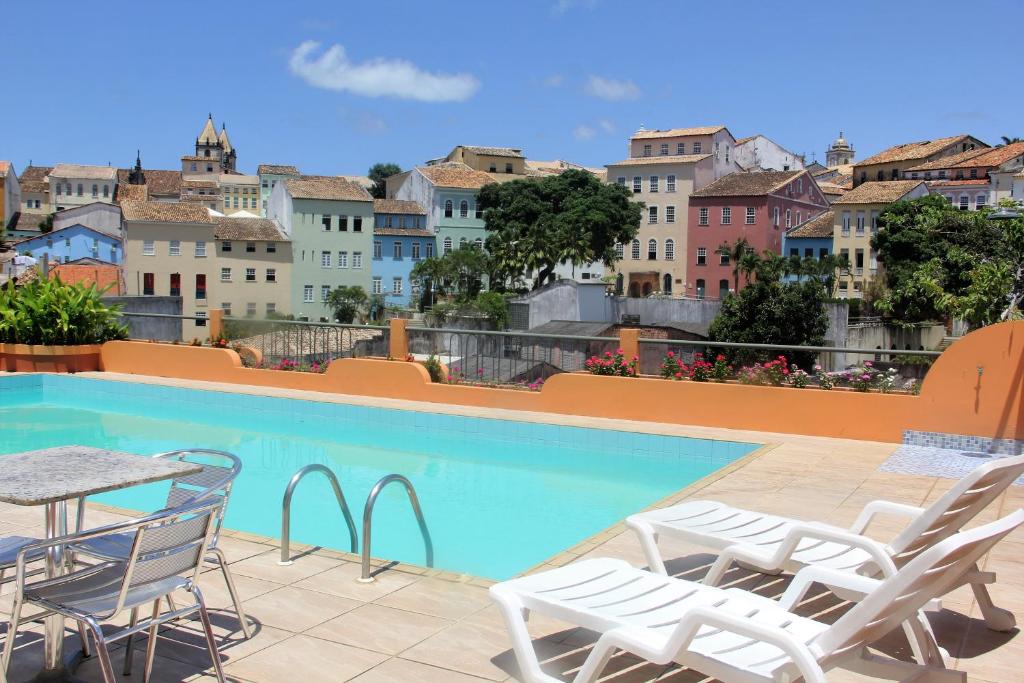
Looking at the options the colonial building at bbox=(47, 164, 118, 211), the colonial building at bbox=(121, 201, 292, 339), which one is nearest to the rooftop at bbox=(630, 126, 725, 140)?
the colonial building at bbox=(121, 201, 292, 339)

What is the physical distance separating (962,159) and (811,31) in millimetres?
39912

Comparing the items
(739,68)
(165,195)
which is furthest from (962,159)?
(165,195)

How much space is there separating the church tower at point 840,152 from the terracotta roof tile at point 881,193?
54.9 meters

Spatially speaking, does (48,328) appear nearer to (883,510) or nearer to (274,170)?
(883,510)

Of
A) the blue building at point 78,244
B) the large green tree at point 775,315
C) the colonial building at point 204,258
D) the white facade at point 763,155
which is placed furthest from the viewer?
the white facade at point 763,155

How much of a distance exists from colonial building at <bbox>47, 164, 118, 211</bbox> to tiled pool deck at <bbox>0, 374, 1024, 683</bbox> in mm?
112083

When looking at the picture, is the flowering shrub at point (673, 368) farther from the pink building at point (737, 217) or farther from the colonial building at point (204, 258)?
the pink building at point (737, 217)

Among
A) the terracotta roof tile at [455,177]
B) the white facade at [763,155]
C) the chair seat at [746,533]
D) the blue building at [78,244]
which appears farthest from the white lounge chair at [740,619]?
the white facade at [763,155]

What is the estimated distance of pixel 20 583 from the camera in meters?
3.54

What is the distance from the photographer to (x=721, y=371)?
1264cm

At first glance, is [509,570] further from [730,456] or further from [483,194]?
[483,194]

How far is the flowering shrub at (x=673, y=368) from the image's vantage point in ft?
42.5

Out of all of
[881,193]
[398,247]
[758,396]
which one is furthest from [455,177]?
[758,396]

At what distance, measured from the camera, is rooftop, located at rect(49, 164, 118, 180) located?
107625 millimetres
